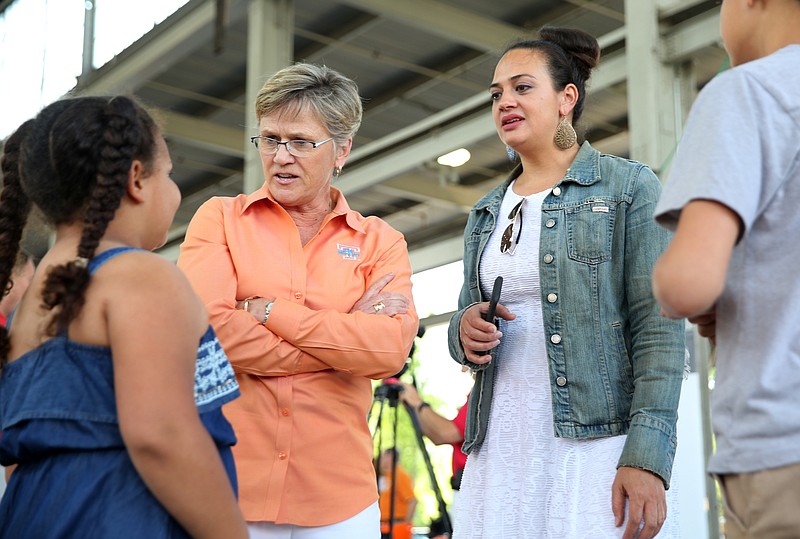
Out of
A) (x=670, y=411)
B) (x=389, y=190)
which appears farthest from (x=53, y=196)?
(x=389, y=190)

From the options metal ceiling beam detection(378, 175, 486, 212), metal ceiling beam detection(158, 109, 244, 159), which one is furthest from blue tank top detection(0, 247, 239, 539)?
metal ceiling beam detection(378, 175, 486, 212)

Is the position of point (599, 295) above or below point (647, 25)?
below

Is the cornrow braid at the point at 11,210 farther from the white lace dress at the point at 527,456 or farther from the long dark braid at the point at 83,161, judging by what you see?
the white lace dress at the point at 527,456

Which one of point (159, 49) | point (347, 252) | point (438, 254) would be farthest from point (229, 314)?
point (438, 254)

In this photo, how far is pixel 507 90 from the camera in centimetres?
222

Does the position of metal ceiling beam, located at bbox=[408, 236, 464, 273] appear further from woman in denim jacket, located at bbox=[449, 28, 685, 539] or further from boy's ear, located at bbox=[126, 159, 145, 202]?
boy's ear, located at bbox=[126, 159, 145, 202]

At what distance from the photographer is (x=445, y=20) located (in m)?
8.02

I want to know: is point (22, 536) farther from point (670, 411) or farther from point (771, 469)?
point (670, 411)

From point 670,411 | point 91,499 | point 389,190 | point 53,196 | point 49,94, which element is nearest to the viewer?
point 91,499

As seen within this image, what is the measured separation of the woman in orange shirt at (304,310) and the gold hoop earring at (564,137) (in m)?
0.44

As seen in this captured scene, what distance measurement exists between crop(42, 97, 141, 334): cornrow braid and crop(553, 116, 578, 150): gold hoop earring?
106 cm

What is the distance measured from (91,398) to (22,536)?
0.65ft

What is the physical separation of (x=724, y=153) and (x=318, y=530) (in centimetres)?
116

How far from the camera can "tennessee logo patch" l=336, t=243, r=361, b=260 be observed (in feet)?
7.23
